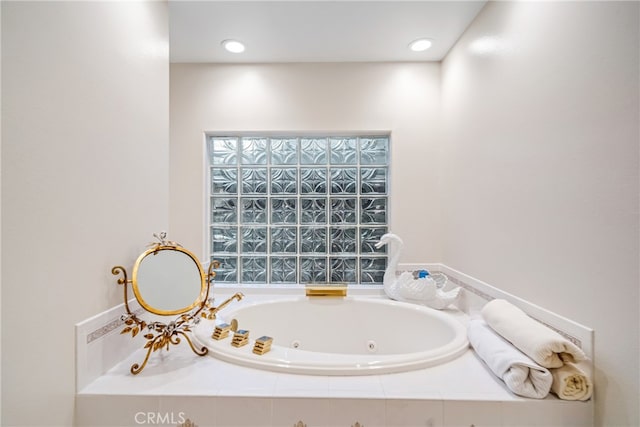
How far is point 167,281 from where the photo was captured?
4.52ft

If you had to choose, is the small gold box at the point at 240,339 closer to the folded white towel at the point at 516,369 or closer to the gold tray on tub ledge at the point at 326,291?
the gold tray on tub ledge at the point at 326,291

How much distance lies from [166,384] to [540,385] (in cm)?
132

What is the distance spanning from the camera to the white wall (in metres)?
0.86

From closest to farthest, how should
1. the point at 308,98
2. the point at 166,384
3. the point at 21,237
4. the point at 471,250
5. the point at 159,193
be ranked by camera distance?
the point at 21,237
the point at 166,384
the point at 159,193
the point at 471,250
the point at 308,98

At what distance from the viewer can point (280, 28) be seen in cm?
196

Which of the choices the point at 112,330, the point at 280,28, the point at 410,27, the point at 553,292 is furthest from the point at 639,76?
the point at 112,330

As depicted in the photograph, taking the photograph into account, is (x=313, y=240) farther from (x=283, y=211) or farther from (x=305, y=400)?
(x=305, y=400)

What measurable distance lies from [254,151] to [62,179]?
1618 mm

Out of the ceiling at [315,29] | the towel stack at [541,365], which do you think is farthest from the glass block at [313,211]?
the towel stack at [541,365]

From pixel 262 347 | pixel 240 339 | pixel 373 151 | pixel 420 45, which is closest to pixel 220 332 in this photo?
pixel 240 339

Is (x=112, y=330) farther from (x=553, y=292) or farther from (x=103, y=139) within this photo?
(x=553, y=292)

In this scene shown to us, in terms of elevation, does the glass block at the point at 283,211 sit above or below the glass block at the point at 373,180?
below

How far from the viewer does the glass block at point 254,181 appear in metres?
2.56

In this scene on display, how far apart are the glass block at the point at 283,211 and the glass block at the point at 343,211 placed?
0.32 meters
